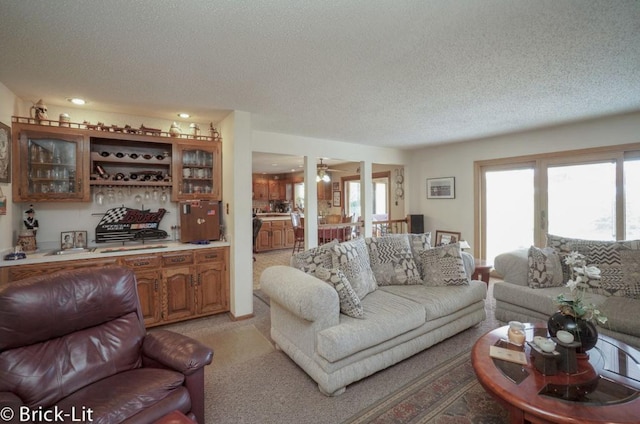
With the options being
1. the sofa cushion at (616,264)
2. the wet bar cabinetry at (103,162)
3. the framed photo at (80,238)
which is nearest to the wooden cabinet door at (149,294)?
the framed photo at (80,238)

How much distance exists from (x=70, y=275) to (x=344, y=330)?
1.73 m

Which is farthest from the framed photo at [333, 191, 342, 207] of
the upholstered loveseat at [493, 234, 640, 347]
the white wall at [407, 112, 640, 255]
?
the upholstered loveseat at [493, 234, 640, 347]

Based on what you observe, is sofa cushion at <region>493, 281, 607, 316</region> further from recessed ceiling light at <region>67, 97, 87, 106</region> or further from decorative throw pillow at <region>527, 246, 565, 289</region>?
recessed ceiling light at <region>67, 97, 87, 106</region>

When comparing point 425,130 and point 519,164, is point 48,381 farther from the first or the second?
point 519,164

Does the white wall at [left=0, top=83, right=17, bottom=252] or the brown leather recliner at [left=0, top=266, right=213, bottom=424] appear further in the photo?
the white wall at [left=0, top=83, right=17, bottom=252]

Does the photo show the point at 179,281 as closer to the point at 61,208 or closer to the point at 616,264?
the point at 61,208

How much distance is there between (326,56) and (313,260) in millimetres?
1661


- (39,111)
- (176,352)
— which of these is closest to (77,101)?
(39,111)

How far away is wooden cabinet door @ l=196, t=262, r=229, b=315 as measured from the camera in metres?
3.42

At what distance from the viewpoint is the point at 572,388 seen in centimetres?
150

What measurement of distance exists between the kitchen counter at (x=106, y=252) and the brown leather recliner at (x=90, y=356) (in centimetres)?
131

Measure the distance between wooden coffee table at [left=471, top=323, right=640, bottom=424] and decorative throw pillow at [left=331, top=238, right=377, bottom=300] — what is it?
3.40ft

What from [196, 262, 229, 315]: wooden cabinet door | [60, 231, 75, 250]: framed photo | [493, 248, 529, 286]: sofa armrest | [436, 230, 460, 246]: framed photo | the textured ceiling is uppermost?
the textured ceiling

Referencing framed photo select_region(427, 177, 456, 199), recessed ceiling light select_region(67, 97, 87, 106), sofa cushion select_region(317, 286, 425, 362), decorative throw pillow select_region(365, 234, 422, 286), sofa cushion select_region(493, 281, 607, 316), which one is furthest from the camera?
framed photo select_region(427, 177, 456, 199)
